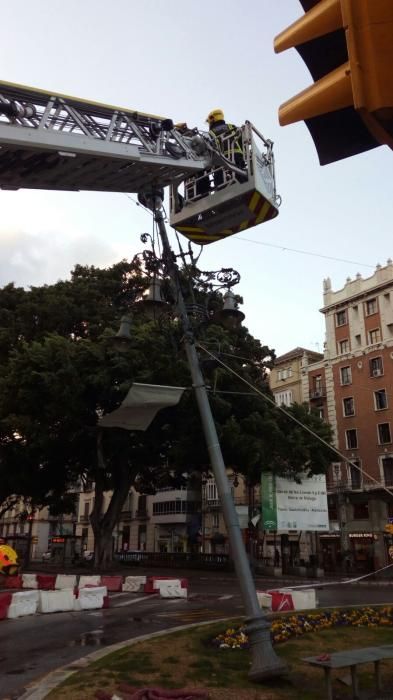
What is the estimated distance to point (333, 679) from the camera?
8.34 m

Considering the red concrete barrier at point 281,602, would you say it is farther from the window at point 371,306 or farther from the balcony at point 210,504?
the balcony at point 210,504

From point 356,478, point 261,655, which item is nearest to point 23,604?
point 261,655

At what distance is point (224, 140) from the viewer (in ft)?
35.4

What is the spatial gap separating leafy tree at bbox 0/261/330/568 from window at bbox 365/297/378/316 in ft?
56.2

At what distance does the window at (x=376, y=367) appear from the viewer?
162 ft

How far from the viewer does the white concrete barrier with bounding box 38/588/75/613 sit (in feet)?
54.7

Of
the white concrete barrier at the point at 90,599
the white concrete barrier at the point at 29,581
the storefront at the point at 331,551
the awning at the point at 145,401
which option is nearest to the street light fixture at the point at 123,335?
the awning at the point at 145,401

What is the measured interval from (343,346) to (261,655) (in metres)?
47.9

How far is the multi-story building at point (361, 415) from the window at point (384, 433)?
0.27 ft

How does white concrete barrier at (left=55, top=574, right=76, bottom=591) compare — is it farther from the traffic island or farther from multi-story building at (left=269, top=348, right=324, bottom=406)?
multi-story building at (left=269, top=348, right=324, bottom=406)

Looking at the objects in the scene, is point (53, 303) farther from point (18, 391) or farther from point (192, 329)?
point (192, 329)

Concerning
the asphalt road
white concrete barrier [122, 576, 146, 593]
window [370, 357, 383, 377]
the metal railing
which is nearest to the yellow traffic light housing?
the asphalt road

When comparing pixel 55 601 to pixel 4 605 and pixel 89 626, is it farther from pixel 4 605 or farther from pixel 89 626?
pixel 89 626

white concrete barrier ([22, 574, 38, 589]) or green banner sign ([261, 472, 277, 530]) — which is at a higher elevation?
green banner sign ([261, 472, 277, 530])
